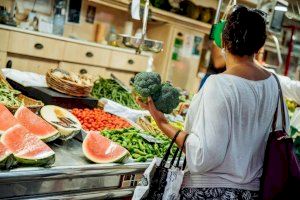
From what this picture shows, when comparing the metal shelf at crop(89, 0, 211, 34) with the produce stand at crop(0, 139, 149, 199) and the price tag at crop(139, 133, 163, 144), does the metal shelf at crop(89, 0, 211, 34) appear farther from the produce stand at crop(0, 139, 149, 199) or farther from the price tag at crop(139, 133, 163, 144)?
the produce stand at crop(0, 139, 149, 199)

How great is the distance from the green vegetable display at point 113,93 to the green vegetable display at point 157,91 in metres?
1.70

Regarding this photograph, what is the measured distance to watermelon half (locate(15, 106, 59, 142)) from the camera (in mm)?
2170

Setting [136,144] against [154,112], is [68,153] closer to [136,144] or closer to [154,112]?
[136,144]

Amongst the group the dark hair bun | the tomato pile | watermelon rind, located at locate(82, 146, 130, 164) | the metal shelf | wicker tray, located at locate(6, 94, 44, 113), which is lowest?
watermelon rind, located at locate(82, 146, 130, 164)

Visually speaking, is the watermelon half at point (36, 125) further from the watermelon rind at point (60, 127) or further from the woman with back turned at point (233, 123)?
the woman with back turned at point (233, 123)

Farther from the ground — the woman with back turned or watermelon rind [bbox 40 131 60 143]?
the woman with back turned

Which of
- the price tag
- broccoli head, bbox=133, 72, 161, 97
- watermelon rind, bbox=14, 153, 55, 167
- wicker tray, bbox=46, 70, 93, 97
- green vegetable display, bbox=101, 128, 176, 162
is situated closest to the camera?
watermelon rind, bbox=14, 153, 55, 167

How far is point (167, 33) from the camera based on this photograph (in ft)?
22.4

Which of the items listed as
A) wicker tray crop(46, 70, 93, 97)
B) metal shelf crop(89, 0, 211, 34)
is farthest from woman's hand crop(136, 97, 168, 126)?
metal shelf crop(89, 0, 211, 34)

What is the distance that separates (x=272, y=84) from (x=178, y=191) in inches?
25.7

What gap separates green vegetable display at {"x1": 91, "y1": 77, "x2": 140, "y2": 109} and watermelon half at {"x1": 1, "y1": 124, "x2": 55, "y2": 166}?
1689 millimetres

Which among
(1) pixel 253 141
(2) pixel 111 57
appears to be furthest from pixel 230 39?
(2) pixel 111 57

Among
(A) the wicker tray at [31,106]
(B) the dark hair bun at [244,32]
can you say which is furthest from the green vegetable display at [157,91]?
(A) the wicker tray at [31,106]

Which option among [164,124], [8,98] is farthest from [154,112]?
[8,98]
